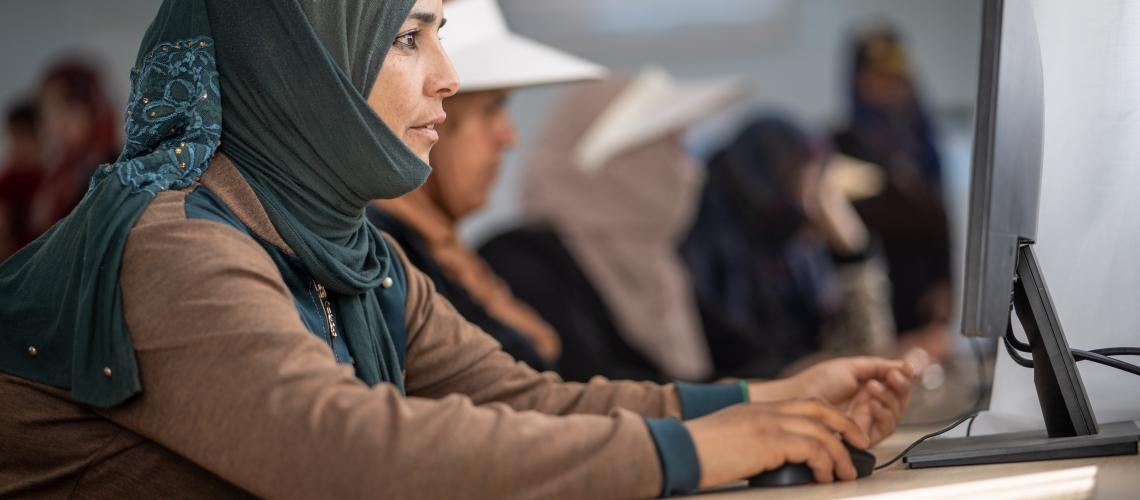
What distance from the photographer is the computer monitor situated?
92 centimetres

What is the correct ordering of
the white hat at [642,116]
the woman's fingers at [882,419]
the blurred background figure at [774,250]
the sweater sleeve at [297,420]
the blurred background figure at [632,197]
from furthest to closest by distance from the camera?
the blurred background figure at [774,250]
the white hat at [642,116]
the blurred background figure at [632,197]
the woman's fingers at [882,419]
the sweater sleeve at [297,420]

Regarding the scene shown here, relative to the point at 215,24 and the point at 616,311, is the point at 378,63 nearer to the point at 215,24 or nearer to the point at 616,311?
the point at 215,24

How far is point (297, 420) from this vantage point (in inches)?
30.5

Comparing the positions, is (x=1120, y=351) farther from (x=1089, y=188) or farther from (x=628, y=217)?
(x=628, y=217)

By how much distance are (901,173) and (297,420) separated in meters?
4.82

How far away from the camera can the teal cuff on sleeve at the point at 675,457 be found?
0.81 m

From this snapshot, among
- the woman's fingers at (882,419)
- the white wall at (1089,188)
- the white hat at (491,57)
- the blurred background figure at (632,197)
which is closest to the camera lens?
the woman's fingers at (882,419)

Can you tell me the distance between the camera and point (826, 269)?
4844 millimetres

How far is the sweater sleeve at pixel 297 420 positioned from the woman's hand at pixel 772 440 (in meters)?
0.06

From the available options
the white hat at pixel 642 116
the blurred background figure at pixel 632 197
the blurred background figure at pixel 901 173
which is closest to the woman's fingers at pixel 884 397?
the blurred background figure at pixel 632 197

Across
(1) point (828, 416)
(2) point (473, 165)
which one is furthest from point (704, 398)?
(2) point (473, 165)

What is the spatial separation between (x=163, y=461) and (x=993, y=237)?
63 cm

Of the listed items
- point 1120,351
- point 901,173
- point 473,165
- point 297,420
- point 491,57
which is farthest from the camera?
point 901,173

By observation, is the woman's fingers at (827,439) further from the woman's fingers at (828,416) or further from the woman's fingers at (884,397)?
the woman's fingers at (884,397)
